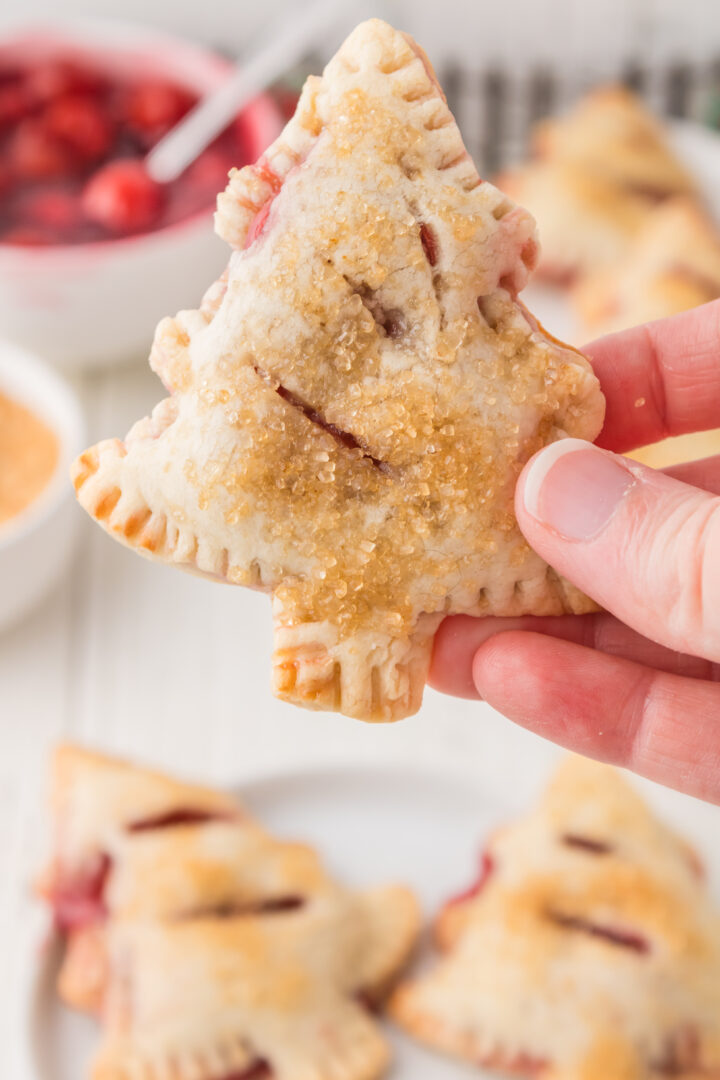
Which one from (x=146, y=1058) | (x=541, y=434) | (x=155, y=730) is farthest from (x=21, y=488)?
(x=541, y=434)

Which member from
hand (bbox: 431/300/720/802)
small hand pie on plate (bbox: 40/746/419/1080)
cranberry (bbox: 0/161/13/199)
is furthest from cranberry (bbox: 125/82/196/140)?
hand (bbox: 431/300/720/802)

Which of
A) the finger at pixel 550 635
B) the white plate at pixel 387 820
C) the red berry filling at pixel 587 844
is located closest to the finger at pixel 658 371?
the finger at pixel 550 635

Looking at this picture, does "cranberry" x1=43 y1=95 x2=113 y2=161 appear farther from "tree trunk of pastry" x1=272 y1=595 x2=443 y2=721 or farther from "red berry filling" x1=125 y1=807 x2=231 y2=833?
"tree trunk of pastry" x1=272 y1=595 x2=443 y2=721

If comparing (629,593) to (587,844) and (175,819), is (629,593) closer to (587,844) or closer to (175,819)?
(587,844)

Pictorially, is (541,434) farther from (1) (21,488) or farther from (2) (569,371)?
(1) (21,488)

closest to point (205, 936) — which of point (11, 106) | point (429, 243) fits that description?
point (429, 243)

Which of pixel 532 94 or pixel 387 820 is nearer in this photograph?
pixel 387 820

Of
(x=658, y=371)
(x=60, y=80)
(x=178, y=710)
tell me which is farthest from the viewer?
(x=60, y=80)
